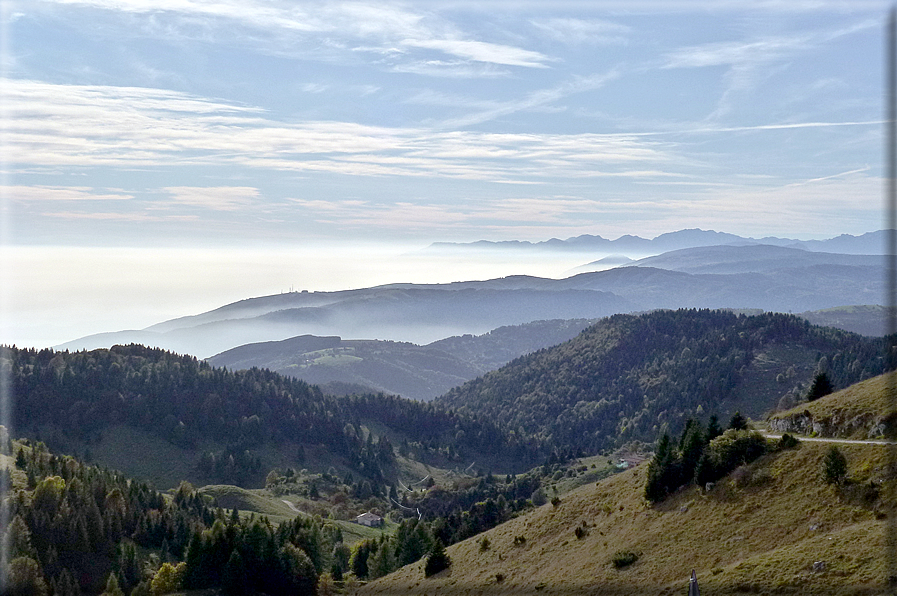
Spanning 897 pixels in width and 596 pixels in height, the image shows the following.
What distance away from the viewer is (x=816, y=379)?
7375 centimetres

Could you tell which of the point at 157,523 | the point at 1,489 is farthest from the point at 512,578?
the point at 157,523

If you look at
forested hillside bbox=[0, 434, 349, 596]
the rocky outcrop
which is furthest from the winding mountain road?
forested hillside bbox=[0, 434, 349, 596]

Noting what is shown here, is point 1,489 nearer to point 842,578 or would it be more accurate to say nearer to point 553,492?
point 842,578

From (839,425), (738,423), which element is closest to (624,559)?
(839,425)

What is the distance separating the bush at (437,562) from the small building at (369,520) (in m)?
115

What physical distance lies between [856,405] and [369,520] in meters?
148

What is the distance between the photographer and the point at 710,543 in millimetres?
48219

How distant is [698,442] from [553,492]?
358ft

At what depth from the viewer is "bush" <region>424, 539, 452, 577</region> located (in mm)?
70625

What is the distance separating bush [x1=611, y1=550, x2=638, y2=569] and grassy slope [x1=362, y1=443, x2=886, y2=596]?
25.0 inches

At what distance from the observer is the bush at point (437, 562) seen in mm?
70625

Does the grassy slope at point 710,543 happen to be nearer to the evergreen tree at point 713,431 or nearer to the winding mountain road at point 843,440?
the winding mountain road at point 843,440

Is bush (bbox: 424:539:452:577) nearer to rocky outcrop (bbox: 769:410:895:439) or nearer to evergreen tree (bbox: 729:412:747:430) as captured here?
evergreen tree (bbox: 729:412:747:430)

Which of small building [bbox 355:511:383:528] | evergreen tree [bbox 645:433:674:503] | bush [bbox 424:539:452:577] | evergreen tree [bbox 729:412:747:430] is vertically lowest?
small building [bbox 355:511:383:528]
